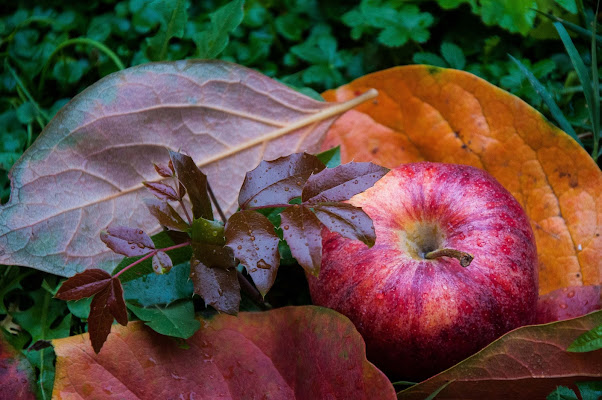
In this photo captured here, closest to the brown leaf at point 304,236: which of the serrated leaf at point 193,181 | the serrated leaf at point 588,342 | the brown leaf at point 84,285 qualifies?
the serrated leaf at point 193,181

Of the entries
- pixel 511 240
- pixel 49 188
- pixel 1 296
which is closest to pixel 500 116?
pixel 511 240

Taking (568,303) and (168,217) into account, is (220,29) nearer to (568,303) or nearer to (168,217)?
(168,217)

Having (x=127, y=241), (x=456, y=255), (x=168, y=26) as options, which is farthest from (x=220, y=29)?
(x=456, y=255)

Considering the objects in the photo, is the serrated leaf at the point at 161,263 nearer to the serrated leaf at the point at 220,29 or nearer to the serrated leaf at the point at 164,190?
the serrated leaf at the point at 164,190

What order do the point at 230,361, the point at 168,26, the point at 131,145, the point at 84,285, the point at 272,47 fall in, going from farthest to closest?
the point at 272,47, the point at 168,26, the point at 131,145, the point at 230,361, the point at 84,285

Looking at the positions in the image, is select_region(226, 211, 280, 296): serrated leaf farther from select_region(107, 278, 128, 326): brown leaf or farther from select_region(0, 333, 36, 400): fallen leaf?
select_region(0, 333, 36, 400): fallen leaf

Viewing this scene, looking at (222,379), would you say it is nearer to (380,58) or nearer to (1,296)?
(1,296)
